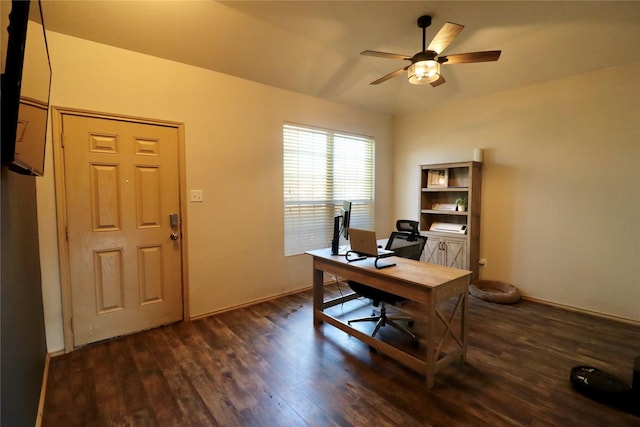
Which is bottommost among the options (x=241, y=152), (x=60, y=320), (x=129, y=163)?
(x=60, y=320)

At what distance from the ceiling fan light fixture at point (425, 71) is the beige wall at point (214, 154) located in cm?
176

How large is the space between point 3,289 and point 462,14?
3.31m

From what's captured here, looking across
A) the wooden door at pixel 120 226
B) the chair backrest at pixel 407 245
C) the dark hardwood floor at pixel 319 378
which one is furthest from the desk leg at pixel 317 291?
the wooden door at pixel 120 226

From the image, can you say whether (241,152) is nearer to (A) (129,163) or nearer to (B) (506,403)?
(A) (129,163)

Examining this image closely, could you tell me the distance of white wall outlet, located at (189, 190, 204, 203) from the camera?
9.69 ft

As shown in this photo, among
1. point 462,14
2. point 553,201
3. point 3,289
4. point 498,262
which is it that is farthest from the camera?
point 498,262

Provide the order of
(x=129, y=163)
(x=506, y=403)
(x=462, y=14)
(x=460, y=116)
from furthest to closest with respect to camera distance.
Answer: (x=460, y=116)
(x=129, y=163)
(x=462, y=14)
(x=506, y=403)

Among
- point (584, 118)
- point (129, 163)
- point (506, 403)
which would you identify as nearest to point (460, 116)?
point (584, 118)

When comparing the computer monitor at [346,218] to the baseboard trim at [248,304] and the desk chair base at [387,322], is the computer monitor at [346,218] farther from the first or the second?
the baseboard trim at [248,304]

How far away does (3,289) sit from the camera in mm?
1143

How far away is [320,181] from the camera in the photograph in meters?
4.09

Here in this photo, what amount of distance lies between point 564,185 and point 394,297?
254 centimetres

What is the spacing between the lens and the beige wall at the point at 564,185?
295cm

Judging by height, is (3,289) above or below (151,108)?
below
